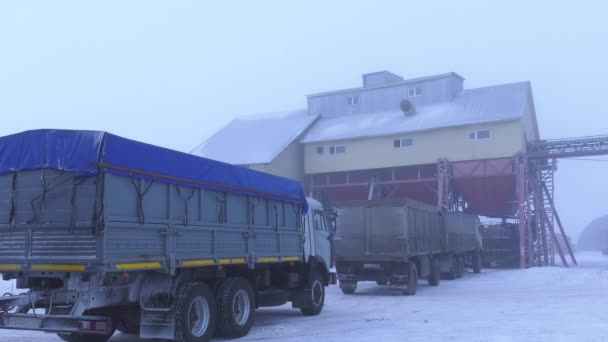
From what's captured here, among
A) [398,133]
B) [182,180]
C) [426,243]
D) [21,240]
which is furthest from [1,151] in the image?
[398,133]

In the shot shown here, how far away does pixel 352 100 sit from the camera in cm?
4400

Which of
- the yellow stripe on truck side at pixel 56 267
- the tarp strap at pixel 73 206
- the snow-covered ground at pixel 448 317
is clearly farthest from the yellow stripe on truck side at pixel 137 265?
the snow-covered ground at pixel 448 317

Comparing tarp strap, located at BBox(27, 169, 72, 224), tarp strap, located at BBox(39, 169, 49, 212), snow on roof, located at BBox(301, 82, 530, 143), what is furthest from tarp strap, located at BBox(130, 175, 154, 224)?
snow on roof, located at BBox(301, 82, 530, 143)

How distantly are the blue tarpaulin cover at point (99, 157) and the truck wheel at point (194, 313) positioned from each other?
72.6 inches

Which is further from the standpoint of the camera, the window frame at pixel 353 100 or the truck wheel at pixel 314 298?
the window frame at pixel 353 100

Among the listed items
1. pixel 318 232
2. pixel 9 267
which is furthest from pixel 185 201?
pixel 318 232

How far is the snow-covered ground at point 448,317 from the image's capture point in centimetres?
1157

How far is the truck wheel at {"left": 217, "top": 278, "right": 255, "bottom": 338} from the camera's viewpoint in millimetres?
11289

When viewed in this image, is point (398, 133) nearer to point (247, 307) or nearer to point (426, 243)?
point (426, 243)

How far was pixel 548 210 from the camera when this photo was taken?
125 feet

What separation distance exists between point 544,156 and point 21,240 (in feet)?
102

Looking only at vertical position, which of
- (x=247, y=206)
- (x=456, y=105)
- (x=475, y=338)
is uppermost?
(x=456, y=105)

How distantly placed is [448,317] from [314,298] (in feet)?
10.6

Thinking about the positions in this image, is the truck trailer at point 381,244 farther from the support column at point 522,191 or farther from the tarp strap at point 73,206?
the support column at point 522,191
